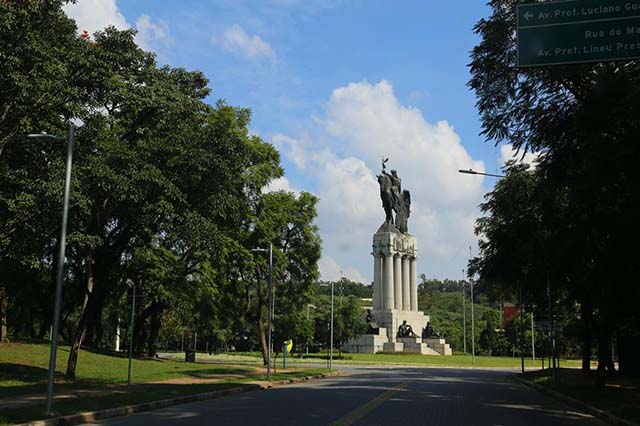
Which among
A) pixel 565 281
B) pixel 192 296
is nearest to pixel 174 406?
pixel 565 281

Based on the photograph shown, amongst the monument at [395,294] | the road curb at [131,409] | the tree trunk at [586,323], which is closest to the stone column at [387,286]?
the monument at [395,294]

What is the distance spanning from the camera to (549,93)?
802 inches

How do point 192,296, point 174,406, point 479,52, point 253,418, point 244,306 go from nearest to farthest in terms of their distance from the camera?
point 253,418
point 174,406
point 479,52
point 192,296
point 244,306

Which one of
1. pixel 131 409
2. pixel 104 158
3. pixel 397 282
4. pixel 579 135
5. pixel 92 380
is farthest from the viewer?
pixel 397 282

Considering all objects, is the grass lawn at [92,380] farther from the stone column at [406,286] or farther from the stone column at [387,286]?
the stone column at [406,286]

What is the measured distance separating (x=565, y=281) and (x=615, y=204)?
10329 mm

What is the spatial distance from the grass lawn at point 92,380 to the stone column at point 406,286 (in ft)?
169

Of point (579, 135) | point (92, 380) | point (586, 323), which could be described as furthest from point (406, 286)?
point (579, 135)

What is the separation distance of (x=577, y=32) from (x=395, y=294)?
7428 centimetres

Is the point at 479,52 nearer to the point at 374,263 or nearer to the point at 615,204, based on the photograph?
the point at 615,204

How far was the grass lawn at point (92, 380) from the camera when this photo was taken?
57.3ft

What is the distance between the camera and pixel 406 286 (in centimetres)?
8881

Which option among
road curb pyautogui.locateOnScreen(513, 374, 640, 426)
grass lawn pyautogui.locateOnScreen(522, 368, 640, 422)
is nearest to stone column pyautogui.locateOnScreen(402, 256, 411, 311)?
grass lawn pyautogui.locateOnScreen(522, 368, 640, 422)

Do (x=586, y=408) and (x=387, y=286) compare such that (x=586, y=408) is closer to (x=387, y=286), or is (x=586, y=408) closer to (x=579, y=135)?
(x=579, y=135)
